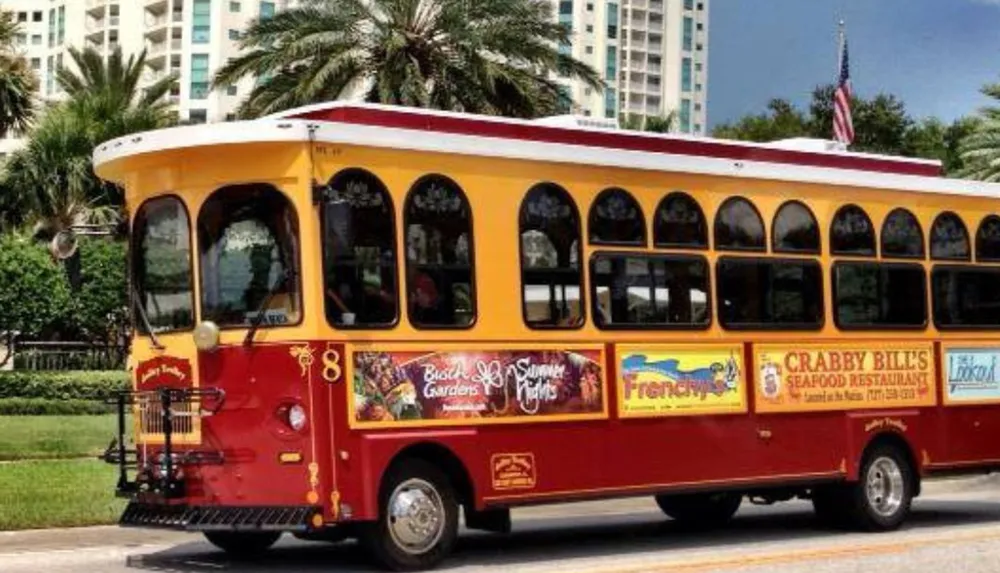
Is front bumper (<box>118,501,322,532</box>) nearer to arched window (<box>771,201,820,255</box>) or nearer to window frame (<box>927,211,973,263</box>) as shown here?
arched window (<box>771,201,820,255</box>)

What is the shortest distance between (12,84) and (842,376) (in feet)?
79.3

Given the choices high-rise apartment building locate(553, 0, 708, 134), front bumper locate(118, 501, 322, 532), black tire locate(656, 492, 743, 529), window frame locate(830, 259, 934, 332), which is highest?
high-rise apartment building locate(553, 0, 708, 134)

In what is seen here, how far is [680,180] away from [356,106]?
3.36m

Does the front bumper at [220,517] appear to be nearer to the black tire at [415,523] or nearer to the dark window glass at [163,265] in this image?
the black tire at [415,523]

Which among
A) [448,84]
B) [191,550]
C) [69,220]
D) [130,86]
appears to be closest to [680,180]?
[191,550]

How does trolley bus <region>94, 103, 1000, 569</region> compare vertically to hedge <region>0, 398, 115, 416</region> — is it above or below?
above

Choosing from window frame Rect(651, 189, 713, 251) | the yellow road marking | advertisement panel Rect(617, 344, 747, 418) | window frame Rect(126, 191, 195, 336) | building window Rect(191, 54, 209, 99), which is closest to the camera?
the yellow road marking

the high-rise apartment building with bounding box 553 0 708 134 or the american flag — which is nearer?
the american flag

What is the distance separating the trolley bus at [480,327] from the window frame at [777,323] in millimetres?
26

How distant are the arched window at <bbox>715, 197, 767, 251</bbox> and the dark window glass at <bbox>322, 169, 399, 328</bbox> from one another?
3.62 metres

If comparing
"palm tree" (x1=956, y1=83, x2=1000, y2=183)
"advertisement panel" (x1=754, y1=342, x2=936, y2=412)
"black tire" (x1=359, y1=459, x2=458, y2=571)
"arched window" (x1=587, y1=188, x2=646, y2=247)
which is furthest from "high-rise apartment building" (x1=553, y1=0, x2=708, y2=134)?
"black tire" (x1=359, y1=459, x2=458, y2=571)

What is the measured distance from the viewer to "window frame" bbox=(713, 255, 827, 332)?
13453 millimetres

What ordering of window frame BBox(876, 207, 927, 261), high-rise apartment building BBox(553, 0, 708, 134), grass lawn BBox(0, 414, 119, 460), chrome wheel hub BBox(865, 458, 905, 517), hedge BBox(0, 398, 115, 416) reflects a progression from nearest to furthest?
chrome wheel hub BBox(865, 458, 905, 517) < window frame BBox(876, 207, 927, 261) < grass lawn BBox(0, 414, 119, 460) < hedge BBox(0, 398, 115, 416) < high-rise apartment building BBox(553, 0, 708, 134)

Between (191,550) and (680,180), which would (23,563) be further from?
(680,180)
